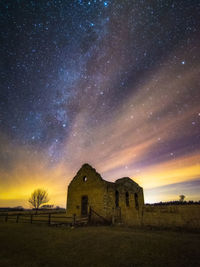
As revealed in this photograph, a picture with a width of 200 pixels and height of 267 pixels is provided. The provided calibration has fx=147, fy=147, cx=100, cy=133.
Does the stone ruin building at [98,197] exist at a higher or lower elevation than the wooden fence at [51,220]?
higher

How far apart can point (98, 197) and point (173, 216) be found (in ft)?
27.6

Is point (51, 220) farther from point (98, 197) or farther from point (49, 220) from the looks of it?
point (98, 197)

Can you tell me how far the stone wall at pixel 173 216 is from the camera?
959 cm

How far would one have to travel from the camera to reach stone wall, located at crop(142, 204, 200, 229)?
31.4 ft

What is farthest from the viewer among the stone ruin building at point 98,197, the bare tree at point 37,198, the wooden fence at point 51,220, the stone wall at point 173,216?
the bare tree at point 37,198

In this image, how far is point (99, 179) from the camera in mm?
17516

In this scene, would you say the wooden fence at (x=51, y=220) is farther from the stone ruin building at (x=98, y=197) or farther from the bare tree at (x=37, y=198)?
the bare tree at (x=37, y=198)

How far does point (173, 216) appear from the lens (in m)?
10.4

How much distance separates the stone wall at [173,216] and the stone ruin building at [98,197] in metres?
2.95

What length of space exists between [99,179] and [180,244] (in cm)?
1154

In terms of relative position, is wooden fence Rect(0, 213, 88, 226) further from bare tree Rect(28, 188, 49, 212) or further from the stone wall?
bare tree Rect(28, 188, 49, 212)

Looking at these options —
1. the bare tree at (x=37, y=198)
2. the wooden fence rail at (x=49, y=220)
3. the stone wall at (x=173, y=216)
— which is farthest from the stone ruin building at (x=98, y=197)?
the bare tree at (x=37, y=198)

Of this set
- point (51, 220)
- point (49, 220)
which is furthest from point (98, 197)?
point (51, 220)

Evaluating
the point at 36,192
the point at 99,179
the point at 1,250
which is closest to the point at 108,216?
the point at 99,179
